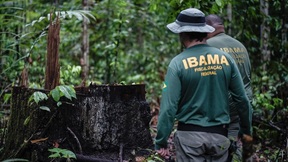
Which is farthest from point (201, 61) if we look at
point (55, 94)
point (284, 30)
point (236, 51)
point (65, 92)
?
point (284, 30)

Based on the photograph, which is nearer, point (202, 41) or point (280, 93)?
point (202, 41)

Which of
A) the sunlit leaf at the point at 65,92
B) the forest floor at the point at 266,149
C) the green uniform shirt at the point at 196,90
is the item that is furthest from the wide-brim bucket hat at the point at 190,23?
the forest floor at the point at 266,149

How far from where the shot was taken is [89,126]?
3.62 meters

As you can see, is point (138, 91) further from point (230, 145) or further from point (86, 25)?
point (86, 25)

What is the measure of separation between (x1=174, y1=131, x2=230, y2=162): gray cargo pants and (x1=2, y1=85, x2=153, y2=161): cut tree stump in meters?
1.23

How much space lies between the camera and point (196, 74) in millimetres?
2438

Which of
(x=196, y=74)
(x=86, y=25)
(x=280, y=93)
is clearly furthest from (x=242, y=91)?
(x=86, y=25)

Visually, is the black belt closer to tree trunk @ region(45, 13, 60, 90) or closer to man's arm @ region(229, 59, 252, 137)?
man's arm @ region(229, 59, 252, 137)

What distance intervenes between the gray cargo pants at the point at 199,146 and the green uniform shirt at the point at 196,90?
10cm

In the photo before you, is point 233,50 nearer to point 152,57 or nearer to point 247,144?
point 247,144

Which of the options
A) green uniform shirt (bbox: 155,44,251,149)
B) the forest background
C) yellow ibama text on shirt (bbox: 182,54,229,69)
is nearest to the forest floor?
the forest background

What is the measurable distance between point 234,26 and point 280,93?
2.54 metres

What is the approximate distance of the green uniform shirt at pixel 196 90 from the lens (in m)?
2.39

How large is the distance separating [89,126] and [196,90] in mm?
1665
